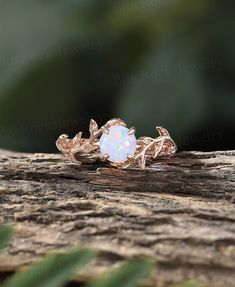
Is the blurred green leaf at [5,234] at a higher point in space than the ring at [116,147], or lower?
lower

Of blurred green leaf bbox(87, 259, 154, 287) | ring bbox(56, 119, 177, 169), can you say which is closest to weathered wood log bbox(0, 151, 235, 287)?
ring bbox(56, 119, 177, 169)

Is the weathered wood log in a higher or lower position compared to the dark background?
lower

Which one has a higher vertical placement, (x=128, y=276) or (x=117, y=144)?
(x=117, y=144)

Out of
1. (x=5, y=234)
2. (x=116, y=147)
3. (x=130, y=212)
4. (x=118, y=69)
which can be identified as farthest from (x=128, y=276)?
(x=118, y=69)

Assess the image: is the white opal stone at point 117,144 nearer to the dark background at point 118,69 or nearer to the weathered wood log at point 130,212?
the weathered wood log at point 130,212

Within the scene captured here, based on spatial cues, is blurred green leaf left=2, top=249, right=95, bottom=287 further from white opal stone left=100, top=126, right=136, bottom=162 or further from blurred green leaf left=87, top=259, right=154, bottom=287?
white opal stone left=100, top=126, right=136, bottom=162

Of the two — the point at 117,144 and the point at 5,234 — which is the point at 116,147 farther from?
the point at 5,234

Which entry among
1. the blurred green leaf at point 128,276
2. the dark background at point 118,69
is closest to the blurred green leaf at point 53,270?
the blurred green leaf at point 128,276
